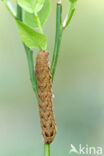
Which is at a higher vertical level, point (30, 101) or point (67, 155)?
point (30, 101)

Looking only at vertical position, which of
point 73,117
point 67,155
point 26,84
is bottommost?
point 67,155

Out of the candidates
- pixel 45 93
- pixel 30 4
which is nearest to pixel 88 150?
pixel 45 93

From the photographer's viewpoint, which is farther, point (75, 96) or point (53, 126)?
point (75, 96)

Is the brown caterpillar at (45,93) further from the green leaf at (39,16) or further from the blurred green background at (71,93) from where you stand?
the blurred green background at (71,93)

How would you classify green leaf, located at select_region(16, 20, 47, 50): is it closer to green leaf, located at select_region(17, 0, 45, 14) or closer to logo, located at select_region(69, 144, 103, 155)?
green leaf, located at select_region(17, 0, 45, 14)

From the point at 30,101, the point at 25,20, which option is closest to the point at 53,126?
the point at 25,20

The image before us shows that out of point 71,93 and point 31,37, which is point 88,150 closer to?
point 71,93

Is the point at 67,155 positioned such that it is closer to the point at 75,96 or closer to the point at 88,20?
the point at 75,96
